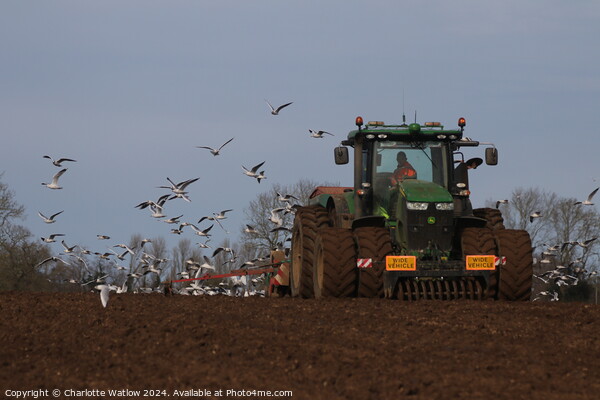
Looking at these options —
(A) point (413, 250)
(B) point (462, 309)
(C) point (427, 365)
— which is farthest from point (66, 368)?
(A) point (413, 250)

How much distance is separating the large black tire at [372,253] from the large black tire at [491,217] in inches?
97.5

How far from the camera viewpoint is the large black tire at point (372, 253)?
1634 cm

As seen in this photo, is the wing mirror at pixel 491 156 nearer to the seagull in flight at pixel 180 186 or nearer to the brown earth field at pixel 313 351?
the brown earth field at pixel 313 351

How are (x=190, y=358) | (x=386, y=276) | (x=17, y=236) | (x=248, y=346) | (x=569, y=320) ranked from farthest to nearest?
(x=17, y=236), (x=386, y=276), (x=569, y=320), (x=248, y=346), (x=190, y=358)

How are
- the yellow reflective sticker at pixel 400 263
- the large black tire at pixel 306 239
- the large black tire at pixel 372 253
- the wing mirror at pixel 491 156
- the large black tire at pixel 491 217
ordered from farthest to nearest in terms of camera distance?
the large black tire at pixel 306 239
the large black tire at pixel 491 217
the wing mirror at pixel 491 156
the large black tire at pixel 372 253
the yellow reflective sticker at pixel 400 263

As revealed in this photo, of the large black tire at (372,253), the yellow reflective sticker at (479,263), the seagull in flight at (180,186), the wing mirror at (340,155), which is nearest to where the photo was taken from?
the yellow reflective sticker at (479,263)

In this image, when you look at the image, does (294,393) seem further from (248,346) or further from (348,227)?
(348,227)

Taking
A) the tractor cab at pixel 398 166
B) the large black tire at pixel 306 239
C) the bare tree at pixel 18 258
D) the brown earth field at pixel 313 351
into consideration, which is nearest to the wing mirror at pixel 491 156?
the tractor cab at pixel 398 166

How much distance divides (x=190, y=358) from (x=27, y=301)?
8.86m

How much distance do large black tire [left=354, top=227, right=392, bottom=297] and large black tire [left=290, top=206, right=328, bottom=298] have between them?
1.78m

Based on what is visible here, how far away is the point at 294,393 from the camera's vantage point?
859 centimetres

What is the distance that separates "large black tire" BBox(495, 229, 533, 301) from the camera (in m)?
16.5

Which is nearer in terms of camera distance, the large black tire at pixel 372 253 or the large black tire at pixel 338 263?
the large black tire at pixel 372 253

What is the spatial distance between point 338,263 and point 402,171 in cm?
229
